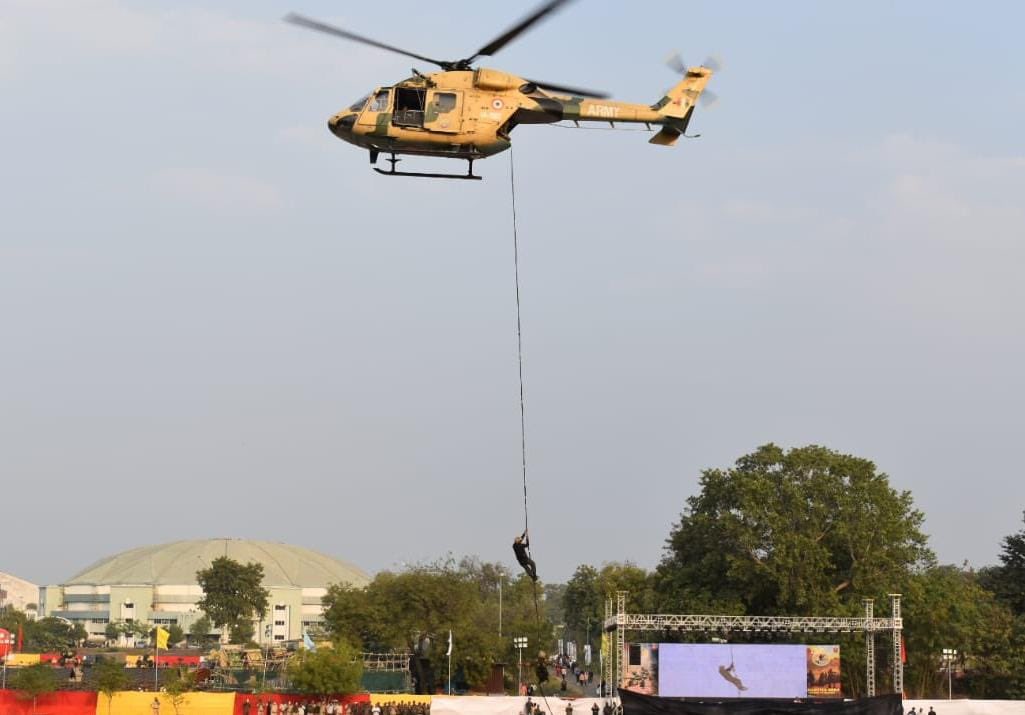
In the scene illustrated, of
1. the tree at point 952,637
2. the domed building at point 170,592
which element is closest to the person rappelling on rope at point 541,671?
the tree at point 952,637

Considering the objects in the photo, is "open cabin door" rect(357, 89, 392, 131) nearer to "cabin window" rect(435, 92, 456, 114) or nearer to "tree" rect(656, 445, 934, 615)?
"cabin window" rect(435, 92, 456, 114)

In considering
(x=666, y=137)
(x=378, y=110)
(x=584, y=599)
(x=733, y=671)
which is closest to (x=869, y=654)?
(x=733, y=671)

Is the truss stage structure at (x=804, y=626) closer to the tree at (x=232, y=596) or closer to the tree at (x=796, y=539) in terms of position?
the tree at (x=796, y=539)

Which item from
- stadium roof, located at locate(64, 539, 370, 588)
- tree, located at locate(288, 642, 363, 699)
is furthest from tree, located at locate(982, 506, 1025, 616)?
stadium roof, located at locate(64, 539, 370, 588)

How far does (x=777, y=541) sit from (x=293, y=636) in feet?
415

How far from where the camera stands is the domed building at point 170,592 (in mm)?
167250

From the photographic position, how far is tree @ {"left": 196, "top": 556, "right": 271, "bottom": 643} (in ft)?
350

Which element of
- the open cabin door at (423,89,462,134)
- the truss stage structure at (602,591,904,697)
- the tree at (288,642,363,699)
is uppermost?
the open cabin door at (423,89,462,134)

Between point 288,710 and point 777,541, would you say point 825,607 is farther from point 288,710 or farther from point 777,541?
point 288,710

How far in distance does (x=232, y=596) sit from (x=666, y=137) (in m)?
87.0

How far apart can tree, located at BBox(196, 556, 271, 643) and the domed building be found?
153ft

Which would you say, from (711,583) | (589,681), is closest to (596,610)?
(589,681)

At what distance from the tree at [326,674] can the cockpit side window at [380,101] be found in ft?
80.2

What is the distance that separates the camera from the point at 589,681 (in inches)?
3511
